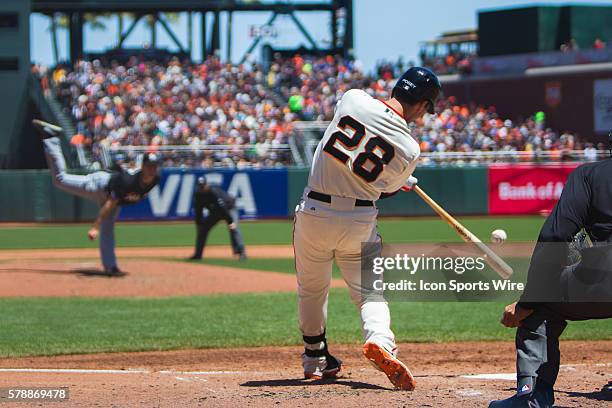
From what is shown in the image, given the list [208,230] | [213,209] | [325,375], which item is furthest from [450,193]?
[325,375]

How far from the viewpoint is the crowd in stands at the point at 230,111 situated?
29906 millimetres

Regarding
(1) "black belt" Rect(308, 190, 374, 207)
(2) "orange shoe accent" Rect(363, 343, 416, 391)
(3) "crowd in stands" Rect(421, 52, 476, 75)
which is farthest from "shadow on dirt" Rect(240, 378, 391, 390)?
(3) "crowd in stands" Rect(421, 52, 476, 75)

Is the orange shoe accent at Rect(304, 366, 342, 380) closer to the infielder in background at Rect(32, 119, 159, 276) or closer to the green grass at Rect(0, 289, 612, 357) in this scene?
the green grass at Rect(0, 289, 612, 357)

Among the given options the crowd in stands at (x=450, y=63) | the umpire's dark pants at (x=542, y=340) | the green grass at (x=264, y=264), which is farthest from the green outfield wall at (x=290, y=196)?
the umpire's dark pants at (x=542, y=340)

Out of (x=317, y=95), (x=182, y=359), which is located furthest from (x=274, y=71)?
(x=182, y=359)

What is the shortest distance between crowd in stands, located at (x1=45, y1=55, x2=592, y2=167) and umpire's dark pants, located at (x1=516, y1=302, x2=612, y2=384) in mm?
24002

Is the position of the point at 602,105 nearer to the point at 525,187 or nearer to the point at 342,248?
the point at 525,187

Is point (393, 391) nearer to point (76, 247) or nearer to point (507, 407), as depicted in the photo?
point (507, 407)

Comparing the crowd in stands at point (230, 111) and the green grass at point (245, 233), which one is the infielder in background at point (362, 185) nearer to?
the green grass at point (245, 233)

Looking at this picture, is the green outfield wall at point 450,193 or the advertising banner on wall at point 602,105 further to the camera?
the advertising banner on wall at point 602,105

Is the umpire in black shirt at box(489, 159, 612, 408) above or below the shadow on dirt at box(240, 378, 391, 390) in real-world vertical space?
above

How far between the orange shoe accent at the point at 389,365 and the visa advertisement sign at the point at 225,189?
850 inches

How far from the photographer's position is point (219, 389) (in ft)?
22.2

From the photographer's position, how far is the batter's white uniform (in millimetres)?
6383
